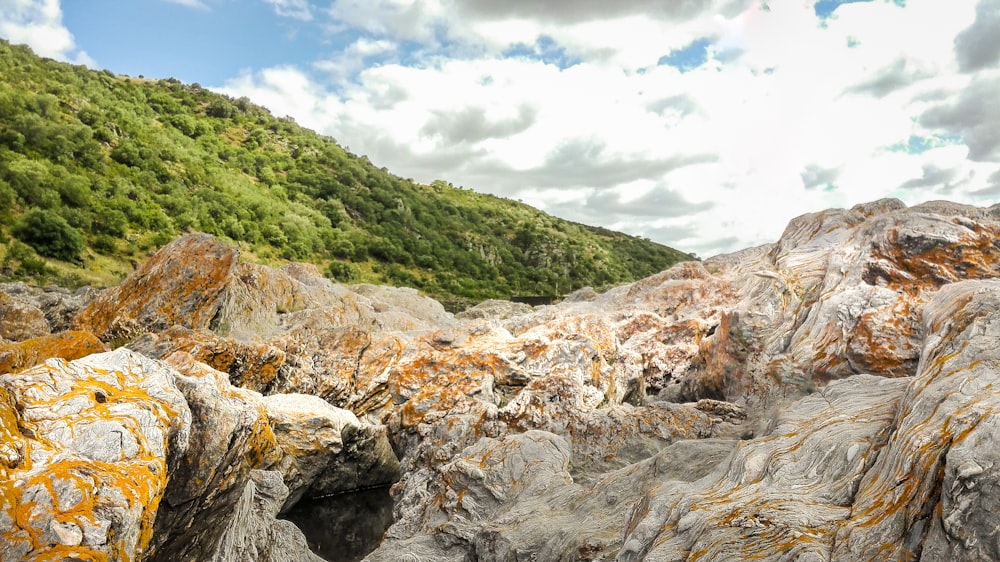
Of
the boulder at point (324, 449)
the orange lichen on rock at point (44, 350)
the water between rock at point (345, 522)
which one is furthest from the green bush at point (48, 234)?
the orange lichen on rock at point (44, 350)

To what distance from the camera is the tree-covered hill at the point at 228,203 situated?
45.7m

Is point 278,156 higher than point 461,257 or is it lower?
higher

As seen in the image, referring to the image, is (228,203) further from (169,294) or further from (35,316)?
(35,316)

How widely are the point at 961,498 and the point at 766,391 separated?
11.9 meters

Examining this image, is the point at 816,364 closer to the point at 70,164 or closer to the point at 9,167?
the point at 9,167

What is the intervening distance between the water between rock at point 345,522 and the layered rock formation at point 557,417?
456 millimetres

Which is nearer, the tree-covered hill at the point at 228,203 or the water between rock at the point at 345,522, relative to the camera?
the water between rock at the point at 345,522

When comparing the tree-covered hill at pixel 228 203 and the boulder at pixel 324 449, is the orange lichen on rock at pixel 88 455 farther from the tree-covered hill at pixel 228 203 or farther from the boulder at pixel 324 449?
the tree-covered hill at pixel 228 203

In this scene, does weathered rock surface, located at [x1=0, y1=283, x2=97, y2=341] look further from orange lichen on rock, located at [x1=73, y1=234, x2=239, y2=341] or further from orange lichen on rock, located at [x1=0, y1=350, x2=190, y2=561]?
orange lichen on rock, located at [x1=0, y1=350, x2=190, y2=561]

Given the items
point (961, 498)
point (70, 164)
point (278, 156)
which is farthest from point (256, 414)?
point (278, 156)

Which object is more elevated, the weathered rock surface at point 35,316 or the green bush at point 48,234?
the green bush at point 48,234

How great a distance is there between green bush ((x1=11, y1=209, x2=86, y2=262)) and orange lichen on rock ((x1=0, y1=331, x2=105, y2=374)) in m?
35.9

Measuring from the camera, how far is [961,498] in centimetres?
452

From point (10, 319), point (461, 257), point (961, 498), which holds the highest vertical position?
point (461, 257)
